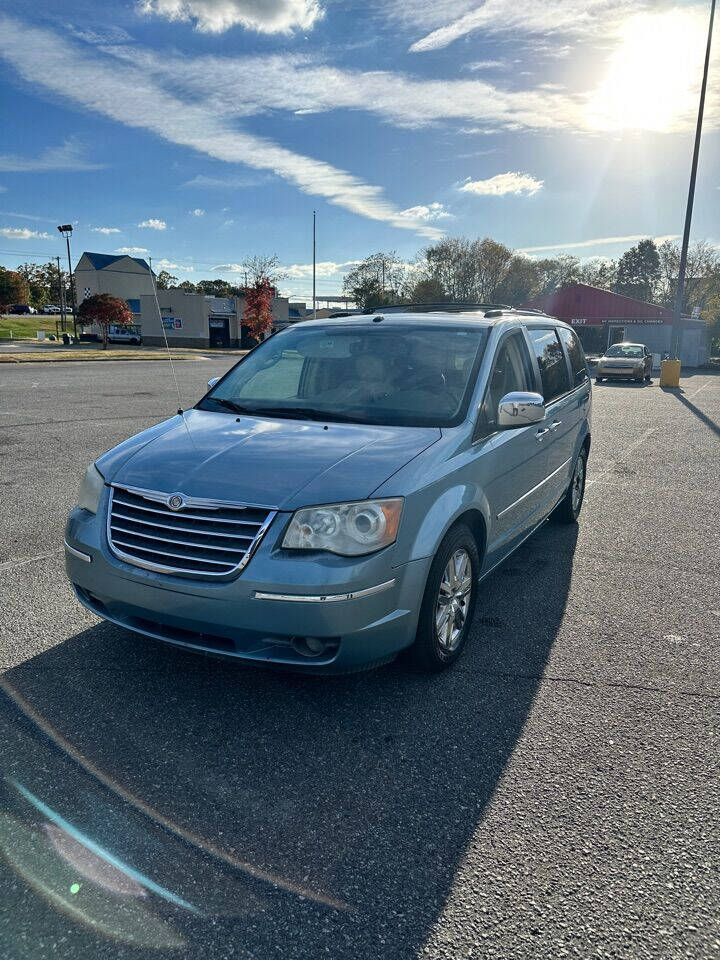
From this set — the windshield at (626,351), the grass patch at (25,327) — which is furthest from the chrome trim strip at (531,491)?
the grass patch at (25,327)

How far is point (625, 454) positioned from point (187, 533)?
8.65 meters

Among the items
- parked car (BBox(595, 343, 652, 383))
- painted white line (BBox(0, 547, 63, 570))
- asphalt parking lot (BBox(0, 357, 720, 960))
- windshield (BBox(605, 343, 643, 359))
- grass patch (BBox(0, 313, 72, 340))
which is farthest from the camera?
grass patch (BBox(0, 313, 72, 340))

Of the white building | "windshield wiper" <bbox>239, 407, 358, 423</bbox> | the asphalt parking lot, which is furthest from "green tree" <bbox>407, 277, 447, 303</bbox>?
the asphalt parking lot

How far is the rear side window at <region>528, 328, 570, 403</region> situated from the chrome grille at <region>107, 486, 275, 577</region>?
114 inches

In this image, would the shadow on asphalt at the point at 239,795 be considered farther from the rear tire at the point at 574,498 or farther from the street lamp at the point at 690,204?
the street lamp at the point at 690,204

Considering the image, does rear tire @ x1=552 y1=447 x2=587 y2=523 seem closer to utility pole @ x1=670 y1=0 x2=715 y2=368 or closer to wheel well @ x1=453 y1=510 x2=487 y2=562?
wheel well @ x1=453 y1=510 x2=487 y2=562

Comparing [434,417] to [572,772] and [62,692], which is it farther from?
[62,692]

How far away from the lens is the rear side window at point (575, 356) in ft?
20.3

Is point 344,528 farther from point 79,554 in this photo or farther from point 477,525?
point 79,554

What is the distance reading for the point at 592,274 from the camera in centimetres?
10856

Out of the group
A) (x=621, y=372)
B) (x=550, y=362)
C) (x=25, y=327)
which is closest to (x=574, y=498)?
(x=550, y=362)

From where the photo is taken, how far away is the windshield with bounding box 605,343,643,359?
2866cm

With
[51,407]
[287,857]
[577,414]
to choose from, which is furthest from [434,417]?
[51,407]

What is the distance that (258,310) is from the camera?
68.1m
